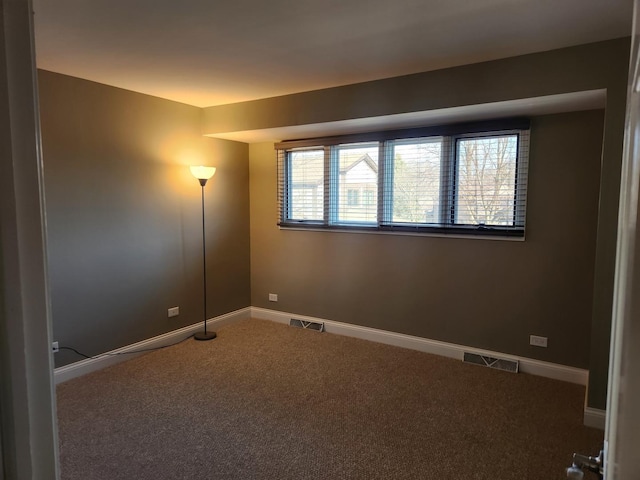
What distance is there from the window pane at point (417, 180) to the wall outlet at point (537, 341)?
130cm

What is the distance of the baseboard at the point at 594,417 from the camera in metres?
2.71

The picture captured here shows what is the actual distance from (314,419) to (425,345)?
1641mm

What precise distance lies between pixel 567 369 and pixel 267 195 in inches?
137

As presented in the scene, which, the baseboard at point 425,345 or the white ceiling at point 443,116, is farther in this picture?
the baseboard at point 425,345

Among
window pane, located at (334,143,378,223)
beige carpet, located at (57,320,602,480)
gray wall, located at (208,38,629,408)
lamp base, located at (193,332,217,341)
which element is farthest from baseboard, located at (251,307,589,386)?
window pane, located at (334,143,378,223)

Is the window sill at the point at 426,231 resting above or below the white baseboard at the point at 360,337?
above

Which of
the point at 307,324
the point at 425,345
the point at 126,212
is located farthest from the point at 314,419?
the point at 126,212

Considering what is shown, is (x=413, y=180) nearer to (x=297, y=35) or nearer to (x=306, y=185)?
(x=306, y=185)

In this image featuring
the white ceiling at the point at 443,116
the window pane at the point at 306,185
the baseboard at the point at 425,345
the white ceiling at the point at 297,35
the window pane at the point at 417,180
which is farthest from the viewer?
the window pane at the point at 306,185

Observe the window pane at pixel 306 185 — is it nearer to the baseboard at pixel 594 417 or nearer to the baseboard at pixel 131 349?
the baseboard at pixel 131 349

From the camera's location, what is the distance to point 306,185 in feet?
15.4

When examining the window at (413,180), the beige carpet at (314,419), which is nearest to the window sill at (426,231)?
the window at (413,180)

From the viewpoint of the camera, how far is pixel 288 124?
387 cm

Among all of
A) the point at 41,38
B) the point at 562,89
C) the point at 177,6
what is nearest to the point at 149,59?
the point at 41,38
